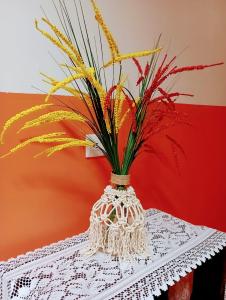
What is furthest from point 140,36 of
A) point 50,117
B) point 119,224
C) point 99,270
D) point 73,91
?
point 99,270

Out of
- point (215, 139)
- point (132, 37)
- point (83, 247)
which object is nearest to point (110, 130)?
point (83, 247)

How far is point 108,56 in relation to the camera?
4.13 feet

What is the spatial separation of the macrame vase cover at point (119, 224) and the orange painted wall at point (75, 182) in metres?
0.28

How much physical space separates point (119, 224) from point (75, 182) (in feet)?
1.22

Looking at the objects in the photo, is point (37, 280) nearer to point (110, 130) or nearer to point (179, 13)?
point (110, 130)

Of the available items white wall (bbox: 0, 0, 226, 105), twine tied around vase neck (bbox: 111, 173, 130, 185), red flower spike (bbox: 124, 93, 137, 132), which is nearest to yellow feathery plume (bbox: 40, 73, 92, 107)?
white wall (bbox: 0, 0, 226, 105)

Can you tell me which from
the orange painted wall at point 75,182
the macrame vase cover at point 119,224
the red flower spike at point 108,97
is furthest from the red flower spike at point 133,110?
the orange painted wall at point 75,182

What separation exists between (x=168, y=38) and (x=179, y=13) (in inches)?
6.5

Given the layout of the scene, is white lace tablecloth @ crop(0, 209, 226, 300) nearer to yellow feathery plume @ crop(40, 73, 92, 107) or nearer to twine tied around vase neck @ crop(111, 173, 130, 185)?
twine tied around vase neck @ crop(111, 173, 130, 185)

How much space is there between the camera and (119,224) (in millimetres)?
919

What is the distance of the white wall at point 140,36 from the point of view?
1.00 meters

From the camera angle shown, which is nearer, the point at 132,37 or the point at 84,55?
the point at 84,55

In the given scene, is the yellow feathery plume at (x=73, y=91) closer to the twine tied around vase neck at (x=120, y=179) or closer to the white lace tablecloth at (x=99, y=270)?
the twine tied around vase neck at (x=120, y=179)

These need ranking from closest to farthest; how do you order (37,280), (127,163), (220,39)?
(37,280), (127,163), (220,39)
